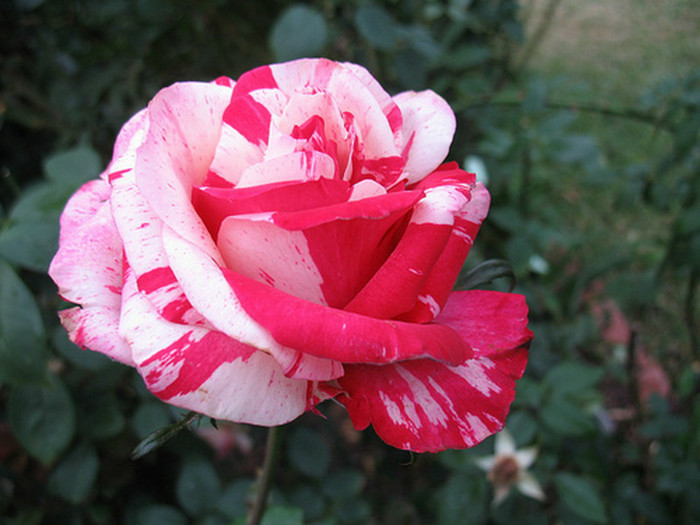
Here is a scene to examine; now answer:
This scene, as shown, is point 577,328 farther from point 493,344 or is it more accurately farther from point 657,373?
point 493,344

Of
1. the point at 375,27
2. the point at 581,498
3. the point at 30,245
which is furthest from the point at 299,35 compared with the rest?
the point at 581,498

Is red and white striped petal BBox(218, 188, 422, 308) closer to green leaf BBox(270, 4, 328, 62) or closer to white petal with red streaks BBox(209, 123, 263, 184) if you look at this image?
white petal with red streaks BBox(209, 123, 263, 184)

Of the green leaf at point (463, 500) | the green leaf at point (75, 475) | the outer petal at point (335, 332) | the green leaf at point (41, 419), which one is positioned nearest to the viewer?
the outer petal at point (335, 332)

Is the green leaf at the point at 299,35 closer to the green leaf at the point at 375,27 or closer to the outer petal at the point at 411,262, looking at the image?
the green leaf at the point at 375,27

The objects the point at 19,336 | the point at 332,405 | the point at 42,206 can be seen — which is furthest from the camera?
the point at 332,405

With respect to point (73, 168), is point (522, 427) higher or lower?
lower

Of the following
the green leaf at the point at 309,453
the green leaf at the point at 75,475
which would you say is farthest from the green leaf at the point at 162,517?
the green leaf at the point at 309,453

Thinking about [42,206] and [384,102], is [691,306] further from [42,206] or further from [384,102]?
[42,206]
